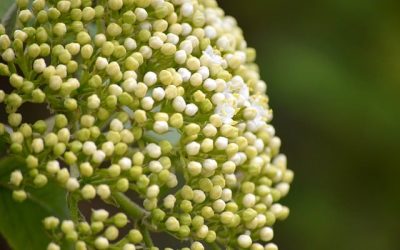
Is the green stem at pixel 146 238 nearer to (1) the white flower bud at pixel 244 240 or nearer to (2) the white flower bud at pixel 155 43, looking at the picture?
(1) the white flower bud at pixel 244 240

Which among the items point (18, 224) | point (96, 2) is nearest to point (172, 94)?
point (96, 2)

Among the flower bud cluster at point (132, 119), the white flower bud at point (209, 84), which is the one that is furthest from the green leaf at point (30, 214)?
the white flower bud at point (209, 84)

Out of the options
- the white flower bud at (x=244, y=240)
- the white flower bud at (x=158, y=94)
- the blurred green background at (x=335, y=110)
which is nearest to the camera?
the white flower bud at (x=158, y=94)

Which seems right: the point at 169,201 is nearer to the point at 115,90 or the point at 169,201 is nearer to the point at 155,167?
the point at 155,167

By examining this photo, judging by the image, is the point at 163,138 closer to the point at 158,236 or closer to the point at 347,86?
the point at 158,236

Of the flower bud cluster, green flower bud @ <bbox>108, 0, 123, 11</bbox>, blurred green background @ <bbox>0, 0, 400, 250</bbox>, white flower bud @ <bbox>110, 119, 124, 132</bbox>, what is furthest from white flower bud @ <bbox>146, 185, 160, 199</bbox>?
blurred green background @ <bbox>0, 0, 400, 250</bbox>

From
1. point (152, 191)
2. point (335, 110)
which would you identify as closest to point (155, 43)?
point (152, 191)

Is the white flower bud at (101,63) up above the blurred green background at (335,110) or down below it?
below

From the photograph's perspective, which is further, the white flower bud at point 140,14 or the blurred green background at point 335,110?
the blurred green background at point 335,110
